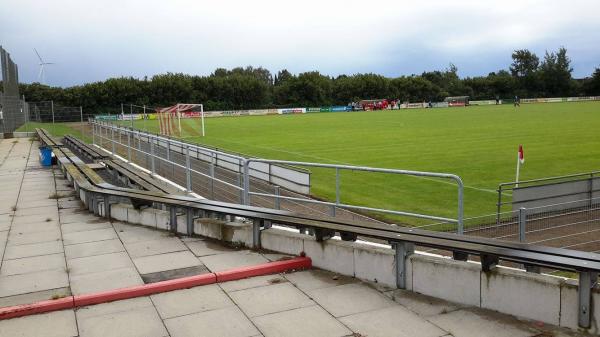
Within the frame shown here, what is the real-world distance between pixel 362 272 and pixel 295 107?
98166mm

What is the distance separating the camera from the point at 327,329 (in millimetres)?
4633

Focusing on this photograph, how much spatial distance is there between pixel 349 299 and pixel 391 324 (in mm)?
654

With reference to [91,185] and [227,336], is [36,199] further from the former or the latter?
[227,336]

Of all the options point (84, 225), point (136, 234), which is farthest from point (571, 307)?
point (84, 225)

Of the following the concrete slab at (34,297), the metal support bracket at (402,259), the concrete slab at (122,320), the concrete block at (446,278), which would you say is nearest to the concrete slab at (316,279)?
the metal support bracket at (402,259)

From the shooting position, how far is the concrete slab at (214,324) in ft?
15.1

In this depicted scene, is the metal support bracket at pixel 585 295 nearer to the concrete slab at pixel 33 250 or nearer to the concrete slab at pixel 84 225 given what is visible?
the concrete slab at pixel 33 250

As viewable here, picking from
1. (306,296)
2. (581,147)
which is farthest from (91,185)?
(581,147)

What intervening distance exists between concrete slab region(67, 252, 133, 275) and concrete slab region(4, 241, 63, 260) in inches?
28.6

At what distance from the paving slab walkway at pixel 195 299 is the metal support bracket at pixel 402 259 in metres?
0.11

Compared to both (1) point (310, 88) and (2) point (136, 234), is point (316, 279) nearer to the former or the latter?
(2) point (136, 234)

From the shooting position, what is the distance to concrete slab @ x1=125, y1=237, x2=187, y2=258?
697cm

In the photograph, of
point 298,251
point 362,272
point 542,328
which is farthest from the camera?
point 298,251

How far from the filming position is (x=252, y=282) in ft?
19.1
